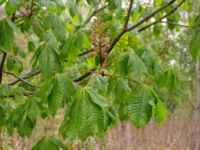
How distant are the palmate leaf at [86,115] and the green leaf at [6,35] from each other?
0.72m

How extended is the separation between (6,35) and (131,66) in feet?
2.18

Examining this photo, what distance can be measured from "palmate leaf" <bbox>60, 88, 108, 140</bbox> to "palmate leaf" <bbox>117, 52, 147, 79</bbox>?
Answer: 25cm

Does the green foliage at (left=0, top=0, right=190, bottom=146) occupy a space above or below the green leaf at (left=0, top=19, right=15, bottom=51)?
below

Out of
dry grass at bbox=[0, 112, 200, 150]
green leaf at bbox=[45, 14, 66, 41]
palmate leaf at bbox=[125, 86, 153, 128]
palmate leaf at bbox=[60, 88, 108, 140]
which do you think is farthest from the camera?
dry grass at bbox=[0, 112, 200, 150]

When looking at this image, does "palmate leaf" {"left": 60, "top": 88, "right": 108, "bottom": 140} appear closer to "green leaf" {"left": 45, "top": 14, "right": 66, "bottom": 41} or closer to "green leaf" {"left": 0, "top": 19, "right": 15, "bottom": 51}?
"green leaf" {"left": 0, "top": 19, "right": 15, "bottom": 51}

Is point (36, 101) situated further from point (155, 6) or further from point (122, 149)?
point (122, 149)

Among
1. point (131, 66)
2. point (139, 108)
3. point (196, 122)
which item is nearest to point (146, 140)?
point (196, 122)

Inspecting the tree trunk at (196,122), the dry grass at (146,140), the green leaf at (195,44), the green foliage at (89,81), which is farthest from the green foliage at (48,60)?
the tree trunk at (196,122)

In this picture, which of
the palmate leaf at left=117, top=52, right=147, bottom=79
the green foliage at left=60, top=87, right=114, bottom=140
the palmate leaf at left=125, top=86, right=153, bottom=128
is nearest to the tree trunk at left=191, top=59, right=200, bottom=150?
the palmate leaf at left=117, top=52, right=147, bottom=79

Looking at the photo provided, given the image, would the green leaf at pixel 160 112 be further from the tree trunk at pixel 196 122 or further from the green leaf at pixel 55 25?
the tree trunk at pixel 196 122

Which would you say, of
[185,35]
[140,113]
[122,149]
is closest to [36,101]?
[140,113]

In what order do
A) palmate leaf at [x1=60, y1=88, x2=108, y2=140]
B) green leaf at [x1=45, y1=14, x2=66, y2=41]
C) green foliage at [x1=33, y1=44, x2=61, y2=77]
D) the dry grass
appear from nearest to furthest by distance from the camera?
palmate leaf at [x1=60, y1=88, x2=108, y2=140]
green foliage at [x1=33, y1=44, x2=61, y2=77]
green leaf at [x1=45, y1=14, x2=66, y2=41]
the dry grass

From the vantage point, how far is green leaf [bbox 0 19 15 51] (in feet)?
5.59

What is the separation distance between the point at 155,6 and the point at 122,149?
5.64ft
